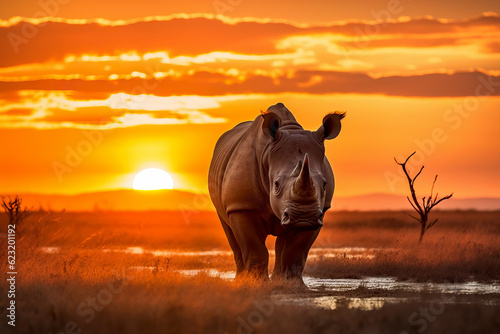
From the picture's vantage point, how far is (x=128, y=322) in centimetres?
958

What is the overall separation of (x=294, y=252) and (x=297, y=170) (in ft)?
5.99

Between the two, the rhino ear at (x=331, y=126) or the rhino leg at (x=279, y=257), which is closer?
the rhino ear at (x=331, y=126)

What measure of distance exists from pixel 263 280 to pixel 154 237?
66.6 ft

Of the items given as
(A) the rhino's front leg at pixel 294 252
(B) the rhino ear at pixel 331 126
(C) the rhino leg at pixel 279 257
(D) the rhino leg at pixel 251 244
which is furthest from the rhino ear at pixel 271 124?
(C) the rhino leg at pixel 279 257

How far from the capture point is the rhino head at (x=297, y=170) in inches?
457

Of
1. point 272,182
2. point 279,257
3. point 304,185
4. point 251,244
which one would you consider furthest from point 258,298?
point 279,257

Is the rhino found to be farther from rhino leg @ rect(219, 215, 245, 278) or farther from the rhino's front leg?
rhino leg @ rect(219, 215, 245, 278)

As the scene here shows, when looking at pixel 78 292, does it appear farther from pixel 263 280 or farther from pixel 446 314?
pixel 446 314

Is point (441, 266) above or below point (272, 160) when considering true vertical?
below

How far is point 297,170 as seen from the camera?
12023mm

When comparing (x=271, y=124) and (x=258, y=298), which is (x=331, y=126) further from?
(x=258, y=298)

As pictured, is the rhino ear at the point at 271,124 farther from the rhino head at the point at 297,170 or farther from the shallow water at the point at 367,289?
the shallow water at the point at 367,289

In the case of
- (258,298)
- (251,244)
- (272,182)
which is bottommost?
(258,298)

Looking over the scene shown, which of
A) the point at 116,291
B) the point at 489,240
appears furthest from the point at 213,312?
the point at 489,240
